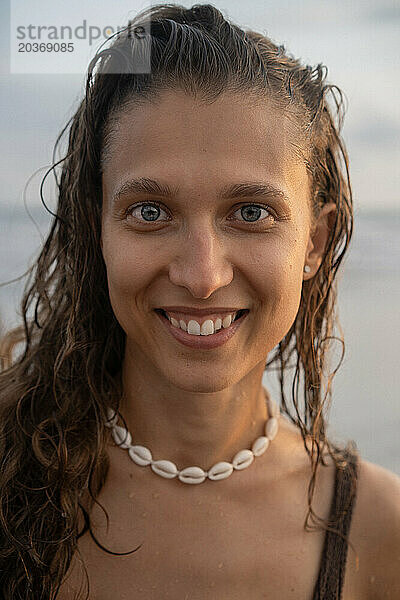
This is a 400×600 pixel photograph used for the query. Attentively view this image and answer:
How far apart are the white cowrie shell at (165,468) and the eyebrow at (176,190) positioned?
1.47 ft

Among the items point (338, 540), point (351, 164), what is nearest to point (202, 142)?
point (351, 164)

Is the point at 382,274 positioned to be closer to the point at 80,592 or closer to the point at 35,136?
the point at 35,136

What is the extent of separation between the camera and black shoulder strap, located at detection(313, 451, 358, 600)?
3.85ft

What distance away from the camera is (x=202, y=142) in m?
0.99

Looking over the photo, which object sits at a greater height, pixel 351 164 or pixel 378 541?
pixel 351 164

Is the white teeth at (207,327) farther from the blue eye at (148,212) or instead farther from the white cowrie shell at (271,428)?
the white cowrie shell at (271,428)

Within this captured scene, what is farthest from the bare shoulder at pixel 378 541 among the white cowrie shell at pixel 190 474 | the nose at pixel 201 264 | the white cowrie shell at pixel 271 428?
the nose at pixel 201 264

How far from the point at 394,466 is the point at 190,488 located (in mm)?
657

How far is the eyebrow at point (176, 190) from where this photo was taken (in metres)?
1.00

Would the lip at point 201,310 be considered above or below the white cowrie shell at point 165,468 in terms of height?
above

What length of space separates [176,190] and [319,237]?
34cm

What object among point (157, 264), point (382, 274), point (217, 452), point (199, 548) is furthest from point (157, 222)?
point (382, 274)

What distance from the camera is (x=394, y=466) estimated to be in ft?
5.45

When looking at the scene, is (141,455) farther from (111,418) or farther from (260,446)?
(260,446)
